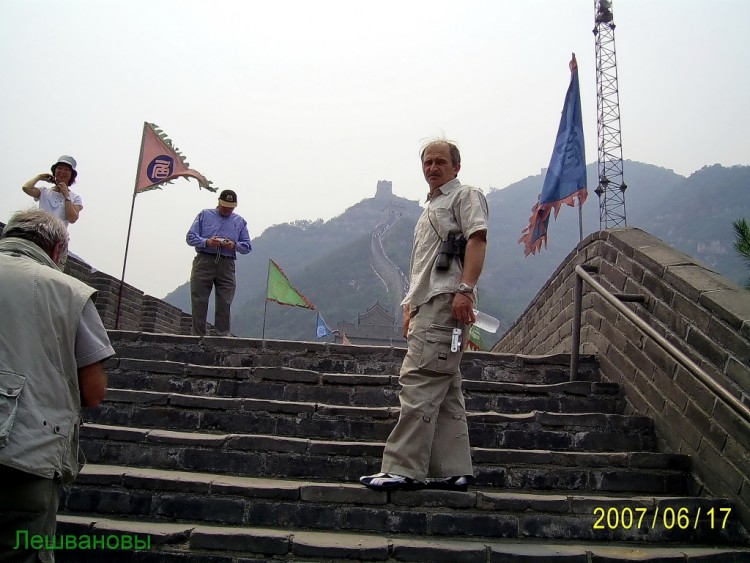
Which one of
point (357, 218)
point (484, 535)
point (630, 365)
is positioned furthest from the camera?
point (357, 218)

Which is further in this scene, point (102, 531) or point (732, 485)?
point (732, 485)

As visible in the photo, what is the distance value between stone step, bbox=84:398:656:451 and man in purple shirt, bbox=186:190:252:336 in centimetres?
224

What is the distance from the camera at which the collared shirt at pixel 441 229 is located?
2.99 metres

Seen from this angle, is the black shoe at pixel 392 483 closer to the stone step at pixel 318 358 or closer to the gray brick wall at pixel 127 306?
the stone step at pixel 318 358

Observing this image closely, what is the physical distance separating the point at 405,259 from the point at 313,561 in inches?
2873

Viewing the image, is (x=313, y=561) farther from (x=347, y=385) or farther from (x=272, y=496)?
(x=347, y=385)

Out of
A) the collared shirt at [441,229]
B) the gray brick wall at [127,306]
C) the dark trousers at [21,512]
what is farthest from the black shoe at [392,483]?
the gray brick wall at [127,306]

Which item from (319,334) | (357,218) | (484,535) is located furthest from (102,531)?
(357,218)

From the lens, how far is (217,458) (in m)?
3.18

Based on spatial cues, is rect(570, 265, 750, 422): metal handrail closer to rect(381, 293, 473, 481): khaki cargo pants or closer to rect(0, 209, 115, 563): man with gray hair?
rect(381, 293, 473, 481): khaki cargo pants

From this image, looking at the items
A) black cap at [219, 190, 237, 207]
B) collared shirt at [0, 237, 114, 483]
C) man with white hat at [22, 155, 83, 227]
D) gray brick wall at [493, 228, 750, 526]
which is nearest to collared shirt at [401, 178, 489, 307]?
gray brick wall at [493, 228, 750, 526]

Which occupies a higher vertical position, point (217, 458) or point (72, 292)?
point (72, 292)

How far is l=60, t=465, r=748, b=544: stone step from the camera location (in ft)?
9.04

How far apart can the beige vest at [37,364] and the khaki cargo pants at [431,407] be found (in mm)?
1437
